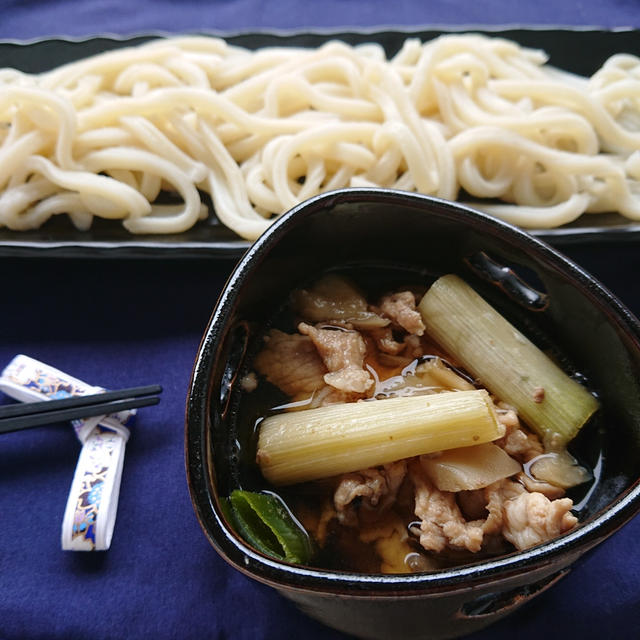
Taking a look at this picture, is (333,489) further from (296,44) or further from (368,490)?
(296,44)

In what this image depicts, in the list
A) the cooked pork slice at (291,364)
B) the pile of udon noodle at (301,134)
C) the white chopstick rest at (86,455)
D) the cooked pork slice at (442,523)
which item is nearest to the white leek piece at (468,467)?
the cooked pork slice at (442,523)

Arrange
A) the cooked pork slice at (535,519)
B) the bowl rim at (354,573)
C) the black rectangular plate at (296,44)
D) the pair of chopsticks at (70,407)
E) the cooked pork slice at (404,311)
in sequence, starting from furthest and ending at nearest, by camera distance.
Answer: the black rectangular plate at (296,44) < the pair of chopsticks at (70,407) < the cooked pork slice at (404,311) < the cooked pork slice at (535,519) < the bowl rim at (354,573)

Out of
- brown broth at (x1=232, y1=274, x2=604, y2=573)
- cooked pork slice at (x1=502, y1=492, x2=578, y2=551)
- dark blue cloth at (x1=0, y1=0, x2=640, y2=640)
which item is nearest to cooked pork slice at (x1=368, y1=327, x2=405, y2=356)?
brown broth at (x1=232, y1=274, x2=604, y2=573)

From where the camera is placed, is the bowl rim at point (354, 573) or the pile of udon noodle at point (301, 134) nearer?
the bowl rim at point (354, 573)

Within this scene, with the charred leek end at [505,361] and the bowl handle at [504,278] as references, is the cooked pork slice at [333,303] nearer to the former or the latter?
the charred leek end at [505,361]

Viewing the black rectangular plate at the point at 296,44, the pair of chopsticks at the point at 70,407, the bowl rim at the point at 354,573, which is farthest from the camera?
the black rectangular plate at the point at 296,44

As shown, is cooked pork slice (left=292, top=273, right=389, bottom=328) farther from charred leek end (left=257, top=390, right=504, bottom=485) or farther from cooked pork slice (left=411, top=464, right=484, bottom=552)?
cooked pork slice (left=411, top=464, right=484, bottom=552)

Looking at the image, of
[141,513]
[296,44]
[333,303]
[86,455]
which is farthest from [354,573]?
[296,44]
